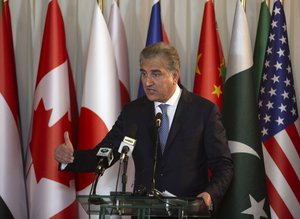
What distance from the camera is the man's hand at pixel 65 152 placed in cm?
317

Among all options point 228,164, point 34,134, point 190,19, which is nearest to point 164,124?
point 228,164

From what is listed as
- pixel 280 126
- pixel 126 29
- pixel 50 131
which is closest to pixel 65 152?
pixel 50 131

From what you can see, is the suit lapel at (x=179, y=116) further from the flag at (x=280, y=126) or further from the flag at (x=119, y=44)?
the flag at (x=119, y=44)

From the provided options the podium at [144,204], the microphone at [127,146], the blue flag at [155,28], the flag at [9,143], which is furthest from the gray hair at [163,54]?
the flag at [9,143]

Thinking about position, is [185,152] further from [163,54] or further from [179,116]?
[163,54]

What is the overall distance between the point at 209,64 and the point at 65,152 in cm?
174

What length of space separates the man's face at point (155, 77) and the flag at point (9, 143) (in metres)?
1.57

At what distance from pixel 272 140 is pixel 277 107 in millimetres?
241

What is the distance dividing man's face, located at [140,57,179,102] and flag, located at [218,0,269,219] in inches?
46.0

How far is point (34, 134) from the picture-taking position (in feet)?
14.8

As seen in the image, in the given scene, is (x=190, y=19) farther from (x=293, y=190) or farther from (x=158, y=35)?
(x=293, y=190)

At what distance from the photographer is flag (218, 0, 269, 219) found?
4.21 m

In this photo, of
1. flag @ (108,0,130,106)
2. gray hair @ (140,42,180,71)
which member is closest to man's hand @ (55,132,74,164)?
gray hair @ (140,42,180,71)

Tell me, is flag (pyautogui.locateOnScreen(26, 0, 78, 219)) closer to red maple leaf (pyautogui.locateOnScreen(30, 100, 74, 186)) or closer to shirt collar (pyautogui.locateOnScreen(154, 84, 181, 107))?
red maple leaf (pyautogui.locateOnScreen(30, 100, 74, 186))
